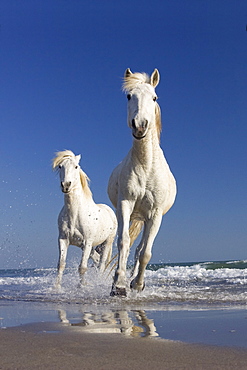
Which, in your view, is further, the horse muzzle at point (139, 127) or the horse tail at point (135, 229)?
the horse tail at point (135, 229)

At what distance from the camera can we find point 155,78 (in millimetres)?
5531

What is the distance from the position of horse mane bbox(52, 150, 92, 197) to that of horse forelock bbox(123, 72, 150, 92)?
3.14 meters

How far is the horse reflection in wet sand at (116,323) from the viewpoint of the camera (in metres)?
2.37

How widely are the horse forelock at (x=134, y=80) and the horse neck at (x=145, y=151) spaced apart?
0.54m

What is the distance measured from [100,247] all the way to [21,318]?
23.1ft

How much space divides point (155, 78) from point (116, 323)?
3.61m

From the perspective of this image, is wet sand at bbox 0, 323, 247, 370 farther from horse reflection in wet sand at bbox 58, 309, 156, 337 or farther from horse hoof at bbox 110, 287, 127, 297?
horse hoof at bbox 110, 287, 127, 297

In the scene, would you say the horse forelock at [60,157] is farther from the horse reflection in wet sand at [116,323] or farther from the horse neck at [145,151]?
the horse reflection in wet sand at [116,323]

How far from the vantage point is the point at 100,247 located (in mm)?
10117

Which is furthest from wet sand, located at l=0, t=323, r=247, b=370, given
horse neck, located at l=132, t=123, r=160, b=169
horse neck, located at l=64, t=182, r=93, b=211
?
horse neck, located at l=64, t=182, r=93, b=211

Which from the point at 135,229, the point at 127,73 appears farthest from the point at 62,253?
the point at 127,73

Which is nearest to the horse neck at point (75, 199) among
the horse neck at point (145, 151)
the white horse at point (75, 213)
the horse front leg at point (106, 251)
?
the white horse at point (75, 213)

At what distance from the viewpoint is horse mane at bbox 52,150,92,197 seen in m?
8.18

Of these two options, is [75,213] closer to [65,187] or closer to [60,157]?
[65,187]
